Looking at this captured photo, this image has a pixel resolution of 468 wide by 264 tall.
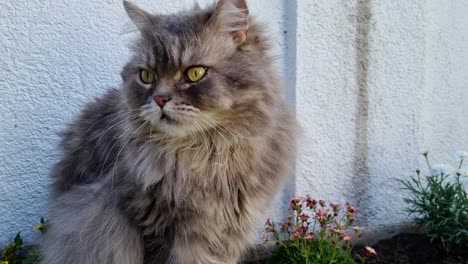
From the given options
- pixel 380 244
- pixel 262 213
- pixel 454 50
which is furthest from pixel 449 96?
pixel 262 213

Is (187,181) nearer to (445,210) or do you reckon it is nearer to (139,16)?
(139,16)

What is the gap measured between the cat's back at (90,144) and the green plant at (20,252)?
330 mm

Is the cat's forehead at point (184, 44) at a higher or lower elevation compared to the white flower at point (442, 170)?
higher

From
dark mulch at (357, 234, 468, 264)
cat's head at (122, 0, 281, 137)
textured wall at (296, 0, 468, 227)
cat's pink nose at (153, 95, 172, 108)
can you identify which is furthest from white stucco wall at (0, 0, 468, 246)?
cat's pink nose at (153, 95, 172, 108)

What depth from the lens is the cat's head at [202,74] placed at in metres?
1.29

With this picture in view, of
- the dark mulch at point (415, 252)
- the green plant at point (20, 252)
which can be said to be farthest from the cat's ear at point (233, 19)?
the dark mulch at point (415, 252)

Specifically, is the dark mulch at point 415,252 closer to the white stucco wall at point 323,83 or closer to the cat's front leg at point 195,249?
the white stucco wall at point 323,83

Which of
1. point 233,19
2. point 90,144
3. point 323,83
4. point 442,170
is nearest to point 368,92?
point 323,83

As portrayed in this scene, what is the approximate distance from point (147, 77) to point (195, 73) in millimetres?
211

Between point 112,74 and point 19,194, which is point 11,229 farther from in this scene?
point 112,74

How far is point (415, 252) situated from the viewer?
7.07ft

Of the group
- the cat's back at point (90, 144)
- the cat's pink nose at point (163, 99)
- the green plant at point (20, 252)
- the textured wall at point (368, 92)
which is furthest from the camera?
the textured wall at point (368, 92)

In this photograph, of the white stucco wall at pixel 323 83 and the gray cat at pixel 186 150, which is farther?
the white stucco wall at pixel 323 83

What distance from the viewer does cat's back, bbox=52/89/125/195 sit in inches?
62.3
